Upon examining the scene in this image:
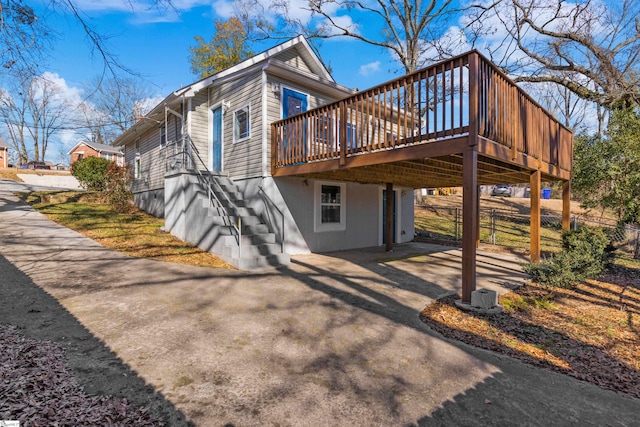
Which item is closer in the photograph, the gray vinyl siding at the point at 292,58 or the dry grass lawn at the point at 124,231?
the dry grass lawn at the point at 124,231

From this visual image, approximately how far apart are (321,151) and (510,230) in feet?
45.7

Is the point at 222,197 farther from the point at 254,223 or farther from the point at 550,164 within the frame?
the point at 550,164

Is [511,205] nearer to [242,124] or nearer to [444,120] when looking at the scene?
[242,124]

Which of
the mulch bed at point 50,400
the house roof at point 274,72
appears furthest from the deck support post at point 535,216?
Result: the mulch bed at point 50,400

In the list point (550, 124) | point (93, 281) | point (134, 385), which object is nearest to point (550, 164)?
point (550, 124)

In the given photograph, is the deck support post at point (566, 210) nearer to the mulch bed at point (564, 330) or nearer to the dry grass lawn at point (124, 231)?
the mulch bed at point (564, 330)

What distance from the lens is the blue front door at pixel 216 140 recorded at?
10.4 meters

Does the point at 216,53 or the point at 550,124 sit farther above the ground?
the point at 216,53

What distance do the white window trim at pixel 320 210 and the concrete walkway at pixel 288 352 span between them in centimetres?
315

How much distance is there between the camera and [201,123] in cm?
1058

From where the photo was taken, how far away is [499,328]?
438 cm

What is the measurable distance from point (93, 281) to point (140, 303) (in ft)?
4.74

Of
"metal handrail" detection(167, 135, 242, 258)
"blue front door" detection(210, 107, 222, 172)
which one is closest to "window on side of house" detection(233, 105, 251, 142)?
"blue front door" detection(210, 107, 222, 172)

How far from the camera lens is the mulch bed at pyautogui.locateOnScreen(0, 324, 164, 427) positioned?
2.12 m
